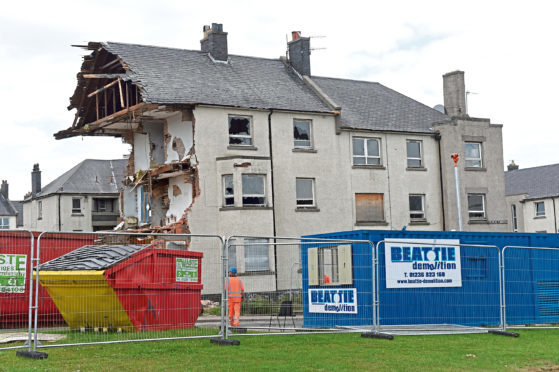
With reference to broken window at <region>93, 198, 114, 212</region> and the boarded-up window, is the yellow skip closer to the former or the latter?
the boarded-up window

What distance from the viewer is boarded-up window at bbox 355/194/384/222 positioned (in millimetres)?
38750

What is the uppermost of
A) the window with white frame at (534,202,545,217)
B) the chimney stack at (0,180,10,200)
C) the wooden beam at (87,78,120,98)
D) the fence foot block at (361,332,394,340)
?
the chimney stack at (0,180,10,200)

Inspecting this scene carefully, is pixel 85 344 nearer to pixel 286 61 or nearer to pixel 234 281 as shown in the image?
pixel 234 281

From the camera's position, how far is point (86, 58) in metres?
38.4

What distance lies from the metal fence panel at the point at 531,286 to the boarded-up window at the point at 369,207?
18128 mm

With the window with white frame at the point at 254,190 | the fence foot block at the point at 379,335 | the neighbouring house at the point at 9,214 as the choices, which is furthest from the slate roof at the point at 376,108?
the neighbouring house at the point at 9,214

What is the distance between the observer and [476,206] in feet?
138

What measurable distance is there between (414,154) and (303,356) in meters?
→ 29.4

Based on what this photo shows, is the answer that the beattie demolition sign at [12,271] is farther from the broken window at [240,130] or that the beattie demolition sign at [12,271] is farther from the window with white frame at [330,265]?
the broken window at [240,130]

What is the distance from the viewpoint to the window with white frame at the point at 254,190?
34.5m

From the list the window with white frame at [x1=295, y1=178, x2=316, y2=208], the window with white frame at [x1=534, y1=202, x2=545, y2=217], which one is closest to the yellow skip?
the window with white frame at [x1=295, y1=178, x2=316, y2=208]

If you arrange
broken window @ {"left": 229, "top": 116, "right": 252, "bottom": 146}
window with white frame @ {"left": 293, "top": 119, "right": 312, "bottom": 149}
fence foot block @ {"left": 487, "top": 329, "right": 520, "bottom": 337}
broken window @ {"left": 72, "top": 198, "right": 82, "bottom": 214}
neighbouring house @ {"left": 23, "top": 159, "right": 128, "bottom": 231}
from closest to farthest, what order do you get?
fence foot block @ {"left": 487, "top": 329, "right": 520, "bottom": 337} → broken window @ {"left": 229, "top": 116, "right": 252, "bottom": 146} → window with white frame @ {"left": 293, "top": 119, "right": 312, "bottom": 149} → neighbouring house @ {"left": 23, "top": 159, "right": 128, "bottom": 231} → broken window @ {"left": 72, "top": 198, "right": 82, "bottom": 214}

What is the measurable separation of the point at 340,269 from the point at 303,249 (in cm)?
153

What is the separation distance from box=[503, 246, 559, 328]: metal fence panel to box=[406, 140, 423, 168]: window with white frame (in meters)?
20.1
